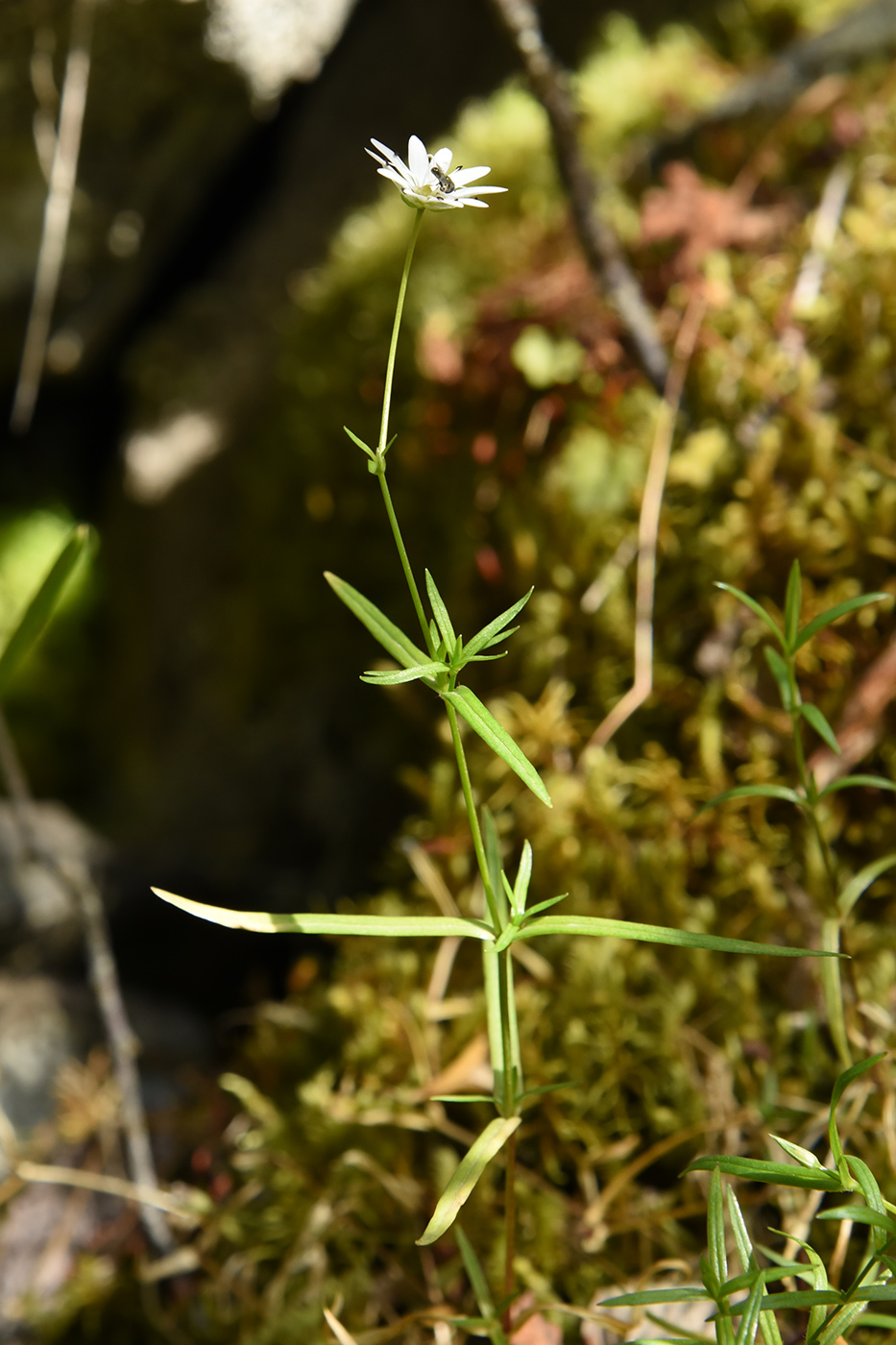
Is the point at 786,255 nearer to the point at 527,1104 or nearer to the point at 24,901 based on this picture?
the point at 527,1104

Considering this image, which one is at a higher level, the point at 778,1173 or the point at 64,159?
the point at 64,159

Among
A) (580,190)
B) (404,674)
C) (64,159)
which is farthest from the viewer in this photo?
(64,159)

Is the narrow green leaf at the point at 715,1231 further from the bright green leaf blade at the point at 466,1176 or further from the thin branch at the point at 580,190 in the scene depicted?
the thin branch at the point at 580,190

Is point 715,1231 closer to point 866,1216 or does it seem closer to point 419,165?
point 866,1216

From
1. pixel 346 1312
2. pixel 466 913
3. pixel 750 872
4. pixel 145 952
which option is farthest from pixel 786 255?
pixel 145 952

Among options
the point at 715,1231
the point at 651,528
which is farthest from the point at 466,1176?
the point at 651,528


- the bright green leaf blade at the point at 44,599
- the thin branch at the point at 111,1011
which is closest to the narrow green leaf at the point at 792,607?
the bright green leaf blade at the point at 44,599

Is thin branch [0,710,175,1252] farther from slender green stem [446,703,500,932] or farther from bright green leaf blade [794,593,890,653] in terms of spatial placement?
bright green leaf blade [794,593,890,653]

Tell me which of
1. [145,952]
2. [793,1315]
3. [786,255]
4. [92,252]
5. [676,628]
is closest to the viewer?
[793,1315]
